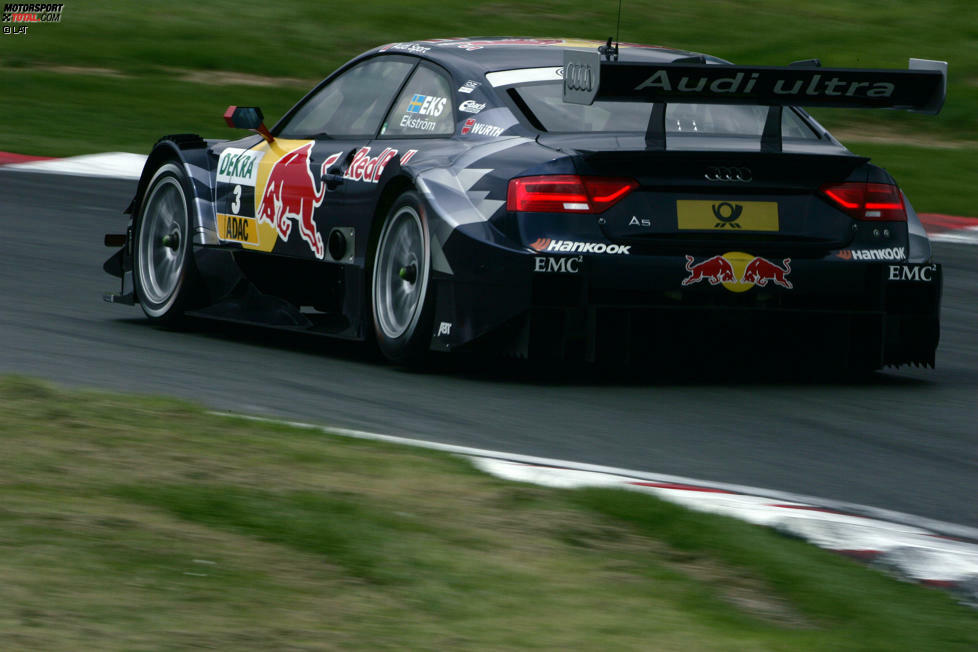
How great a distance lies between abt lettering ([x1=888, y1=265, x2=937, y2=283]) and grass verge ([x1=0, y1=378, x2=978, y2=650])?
2.74 meters

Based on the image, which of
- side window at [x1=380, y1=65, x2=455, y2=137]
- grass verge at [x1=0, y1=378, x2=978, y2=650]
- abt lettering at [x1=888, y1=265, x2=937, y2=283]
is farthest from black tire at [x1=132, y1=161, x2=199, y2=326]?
grass verge at [x1=0, y1=378, x2=978, y2=650]

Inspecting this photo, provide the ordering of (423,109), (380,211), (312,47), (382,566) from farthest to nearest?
(312,47)
(423,109)
(380,211)
(382,566)

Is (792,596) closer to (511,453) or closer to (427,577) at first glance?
(427,577)

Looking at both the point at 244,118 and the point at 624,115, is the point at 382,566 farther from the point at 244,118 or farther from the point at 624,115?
the point at 244,118

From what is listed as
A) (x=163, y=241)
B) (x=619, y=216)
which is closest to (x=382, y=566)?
(x=619, y=216)

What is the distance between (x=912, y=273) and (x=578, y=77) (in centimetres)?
162

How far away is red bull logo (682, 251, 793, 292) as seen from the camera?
669cm

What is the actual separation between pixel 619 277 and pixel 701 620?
319 cm

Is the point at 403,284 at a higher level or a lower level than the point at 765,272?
lower

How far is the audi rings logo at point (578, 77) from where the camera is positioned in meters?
6.31

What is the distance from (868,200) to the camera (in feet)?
22.9

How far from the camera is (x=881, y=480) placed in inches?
207

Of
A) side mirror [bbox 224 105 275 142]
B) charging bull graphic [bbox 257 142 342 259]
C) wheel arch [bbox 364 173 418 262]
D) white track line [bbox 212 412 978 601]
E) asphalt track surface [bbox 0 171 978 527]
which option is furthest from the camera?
side mirror [bbox 224 105 275 142]

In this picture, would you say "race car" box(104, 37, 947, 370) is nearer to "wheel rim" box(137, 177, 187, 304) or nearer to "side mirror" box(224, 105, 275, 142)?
"side mirror" box(224, 105, 275, 142)
